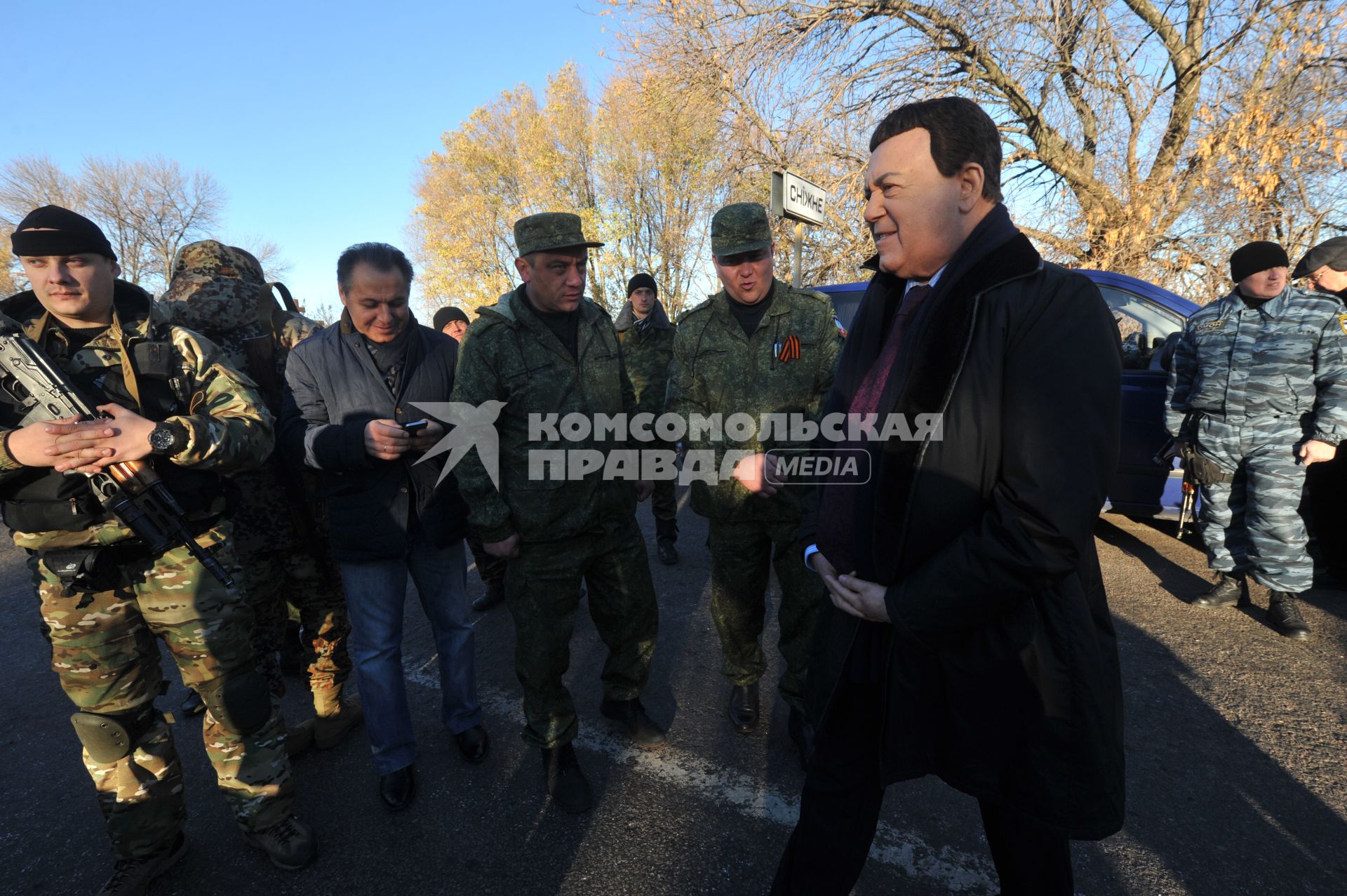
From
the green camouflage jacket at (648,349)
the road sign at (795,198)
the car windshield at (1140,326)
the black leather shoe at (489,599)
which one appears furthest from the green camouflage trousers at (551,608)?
the car windshield at (1140,326)

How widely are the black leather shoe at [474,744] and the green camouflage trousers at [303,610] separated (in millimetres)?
658

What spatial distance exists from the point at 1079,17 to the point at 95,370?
11393 mm

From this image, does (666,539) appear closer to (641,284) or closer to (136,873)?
(641,284)

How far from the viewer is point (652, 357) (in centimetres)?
544

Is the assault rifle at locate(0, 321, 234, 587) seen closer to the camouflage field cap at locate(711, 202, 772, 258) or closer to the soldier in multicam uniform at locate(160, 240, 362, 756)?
the soldier in multicam uniform at locate(160, 240, 362, 756)

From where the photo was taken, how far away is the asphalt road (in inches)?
77.0

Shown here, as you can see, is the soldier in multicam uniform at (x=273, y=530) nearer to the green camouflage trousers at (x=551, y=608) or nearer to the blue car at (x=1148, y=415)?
the green camouflage trousers at (x=551, y=608)

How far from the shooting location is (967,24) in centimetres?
894

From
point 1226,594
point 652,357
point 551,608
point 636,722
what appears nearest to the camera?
point 551,608

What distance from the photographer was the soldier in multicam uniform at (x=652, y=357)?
4797 mm

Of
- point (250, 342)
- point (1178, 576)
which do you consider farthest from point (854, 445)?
point (1178, 576)

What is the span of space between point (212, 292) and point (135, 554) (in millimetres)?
1455

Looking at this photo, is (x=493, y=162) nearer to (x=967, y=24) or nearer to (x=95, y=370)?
(x=967, y=24)

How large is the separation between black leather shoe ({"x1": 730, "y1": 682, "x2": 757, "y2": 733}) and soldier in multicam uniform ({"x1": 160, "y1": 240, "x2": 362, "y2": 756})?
69.2 inches
